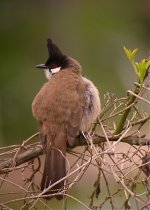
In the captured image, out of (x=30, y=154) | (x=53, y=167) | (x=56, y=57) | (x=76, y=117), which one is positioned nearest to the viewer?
(x=30, y=154)

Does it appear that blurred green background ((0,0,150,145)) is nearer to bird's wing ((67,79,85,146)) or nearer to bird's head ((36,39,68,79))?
bird's head ((36,39,68,79))

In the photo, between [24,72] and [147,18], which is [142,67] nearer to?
[24,72]

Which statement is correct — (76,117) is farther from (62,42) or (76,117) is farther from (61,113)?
(62,42)

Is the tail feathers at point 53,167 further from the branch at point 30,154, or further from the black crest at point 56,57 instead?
the black crest at point 56,57

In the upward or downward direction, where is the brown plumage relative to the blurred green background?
upward

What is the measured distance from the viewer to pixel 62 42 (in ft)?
50.2

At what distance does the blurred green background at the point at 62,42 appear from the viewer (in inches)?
512

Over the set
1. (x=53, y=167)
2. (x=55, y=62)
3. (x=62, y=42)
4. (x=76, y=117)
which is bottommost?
(x=62, y=42)

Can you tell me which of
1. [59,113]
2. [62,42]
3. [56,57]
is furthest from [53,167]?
[62,42]

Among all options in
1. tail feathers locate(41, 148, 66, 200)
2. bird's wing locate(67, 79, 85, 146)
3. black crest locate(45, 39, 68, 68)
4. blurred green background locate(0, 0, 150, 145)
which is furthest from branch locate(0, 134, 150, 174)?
blurred green background locate(0, 0, 150, 145)

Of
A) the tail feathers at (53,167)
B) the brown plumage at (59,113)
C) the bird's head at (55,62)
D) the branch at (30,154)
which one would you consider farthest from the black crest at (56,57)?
the branch at (30,154)

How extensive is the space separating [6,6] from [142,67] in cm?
1374

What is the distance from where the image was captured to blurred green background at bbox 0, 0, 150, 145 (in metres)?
13.0

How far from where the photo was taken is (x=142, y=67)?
3.08m
